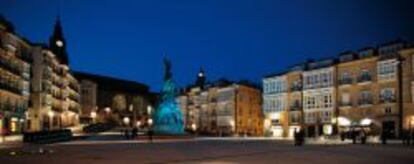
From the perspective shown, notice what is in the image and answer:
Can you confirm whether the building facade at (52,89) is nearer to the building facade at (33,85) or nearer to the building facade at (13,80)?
the building facade at (33,85)

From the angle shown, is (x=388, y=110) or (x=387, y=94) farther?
(x=387, y=94)

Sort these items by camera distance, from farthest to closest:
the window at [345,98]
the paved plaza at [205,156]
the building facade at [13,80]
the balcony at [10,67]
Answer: the window at [345,98] < the building facade at [13,80] < the balcony at [10,67] < the paved plaza at [205,156]

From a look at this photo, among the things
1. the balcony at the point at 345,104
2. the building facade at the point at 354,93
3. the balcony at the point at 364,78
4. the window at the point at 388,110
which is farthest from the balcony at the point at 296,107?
the window at the point at 388,110

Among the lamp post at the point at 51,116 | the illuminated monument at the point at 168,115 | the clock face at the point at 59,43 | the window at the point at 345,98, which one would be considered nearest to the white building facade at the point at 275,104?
the window at the point at 345,98

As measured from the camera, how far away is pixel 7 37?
8406 cm

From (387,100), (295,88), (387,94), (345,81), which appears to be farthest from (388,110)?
(295,88)

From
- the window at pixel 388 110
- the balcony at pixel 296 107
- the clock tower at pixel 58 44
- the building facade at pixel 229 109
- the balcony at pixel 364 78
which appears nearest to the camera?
the window at pixel 388 110

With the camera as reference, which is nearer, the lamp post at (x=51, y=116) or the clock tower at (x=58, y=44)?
the lamp post at (x=51, y=116)

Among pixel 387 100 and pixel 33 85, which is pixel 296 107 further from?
pixel 33 85

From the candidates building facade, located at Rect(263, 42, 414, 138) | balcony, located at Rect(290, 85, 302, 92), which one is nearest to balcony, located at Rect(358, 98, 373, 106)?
building facade, located at Rect(263, 42, 414, 138)

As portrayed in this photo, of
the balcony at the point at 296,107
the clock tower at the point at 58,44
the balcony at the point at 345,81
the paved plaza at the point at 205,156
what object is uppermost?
the clock tower at the point at 58,44

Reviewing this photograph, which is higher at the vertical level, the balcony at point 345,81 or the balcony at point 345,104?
the balcony at point 345,81

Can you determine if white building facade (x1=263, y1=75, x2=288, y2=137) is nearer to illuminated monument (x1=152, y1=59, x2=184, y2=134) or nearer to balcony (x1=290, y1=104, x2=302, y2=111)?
balcony (x1=290, y1=104, x2=302, y2=111)

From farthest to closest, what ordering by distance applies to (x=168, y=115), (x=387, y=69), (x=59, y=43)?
(x=59, y=43)
(x=168, y=115)
(x=387, y=69)
